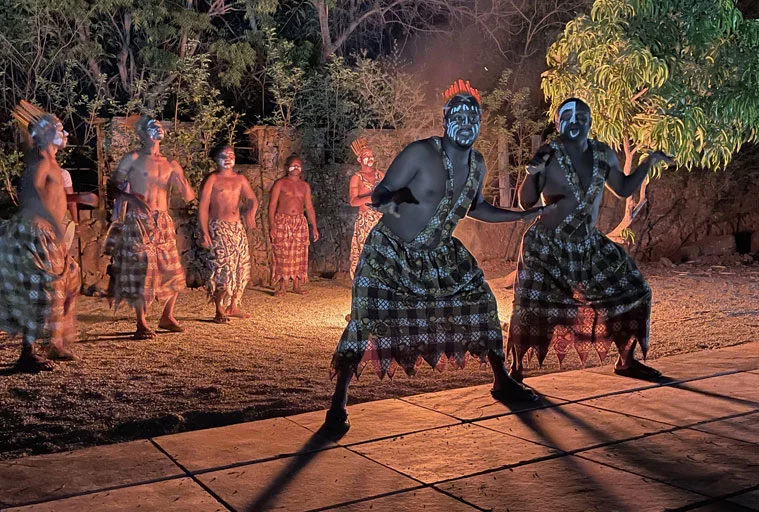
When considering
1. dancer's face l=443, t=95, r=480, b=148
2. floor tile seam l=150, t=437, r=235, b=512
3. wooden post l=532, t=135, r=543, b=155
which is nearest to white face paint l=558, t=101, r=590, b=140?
dancer's face l=443, t=95, r=480, b=148

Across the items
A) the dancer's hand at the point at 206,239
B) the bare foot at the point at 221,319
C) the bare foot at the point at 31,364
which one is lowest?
the bare foot at the point at 31,364

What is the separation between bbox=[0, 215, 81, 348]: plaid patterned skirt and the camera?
6.04 metres

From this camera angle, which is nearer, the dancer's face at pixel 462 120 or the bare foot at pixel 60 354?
the dancer's face at pixel 462 120

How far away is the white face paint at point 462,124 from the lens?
4668mm

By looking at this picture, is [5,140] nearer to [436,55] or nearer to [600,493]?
[436,55]

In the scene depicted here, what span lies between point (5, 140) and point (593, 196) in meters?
8.55

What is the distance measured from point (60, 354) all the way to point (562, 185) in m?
3.98

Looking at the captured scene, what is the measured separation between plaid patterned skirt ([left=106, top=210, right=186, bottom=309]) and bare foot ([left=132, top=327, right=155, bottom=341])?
0.22 meters

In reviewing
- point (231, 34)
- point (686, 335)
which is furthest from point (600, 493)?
point (231, 34)

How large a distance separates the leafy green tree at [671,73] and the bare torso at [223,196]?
3577mm

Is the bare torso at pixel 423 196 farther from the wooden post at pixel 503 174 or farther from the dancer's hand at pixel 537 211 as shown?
the wooden post at pixel 503 174

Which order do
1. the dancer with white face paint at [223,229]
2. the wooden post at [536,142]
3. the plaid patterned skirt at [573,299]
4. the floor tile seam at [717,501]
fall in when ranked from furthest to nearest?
the wooden post at [536,142], the dancer with white face paint at [223,229], the plaid patterned skirt at [573,299], the floor tile seam at [717,501]

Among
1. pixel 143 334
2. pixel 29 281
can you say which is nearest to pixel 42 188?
pixel 29 281

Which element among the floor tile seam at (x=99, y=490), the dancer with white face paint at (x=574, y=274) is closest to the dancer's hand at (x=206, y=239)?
the dancer with white face paint at (x=574, y=274)
